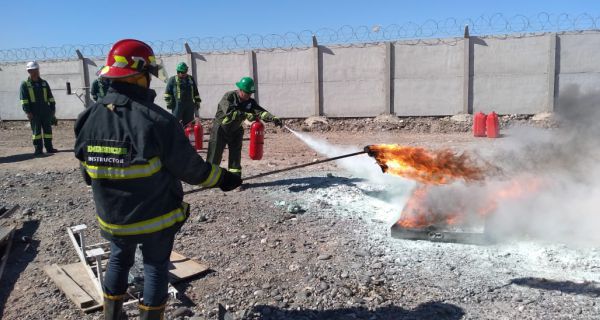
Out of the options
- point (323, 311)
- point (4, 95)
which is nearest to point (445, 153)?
point (323, 311)

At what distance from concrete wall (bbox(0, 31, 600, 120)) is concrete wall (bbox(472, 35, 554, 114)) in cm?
3

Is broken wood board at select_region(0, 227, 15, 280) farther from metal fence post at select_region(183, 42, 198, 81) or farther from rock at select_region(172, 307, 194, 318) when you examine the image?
metal fence post at select_region(183, 42, 198, 81)

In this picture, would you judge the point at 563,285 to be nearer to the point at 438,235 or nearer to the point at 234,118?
the point at 438,235

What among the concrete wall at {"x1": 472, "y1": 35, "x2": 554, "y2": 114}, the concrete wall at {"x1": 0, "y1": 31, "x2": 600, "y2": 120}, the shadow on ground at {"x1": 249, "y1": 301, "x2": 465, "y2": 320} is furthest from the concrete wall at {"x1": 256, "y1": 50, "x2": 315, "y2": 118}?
the shadow on ground at {"x1": 249, "y1": 301, "x2": 465, "y2": 320}

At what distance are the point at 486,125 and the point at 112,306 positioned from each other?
1202 centimetres

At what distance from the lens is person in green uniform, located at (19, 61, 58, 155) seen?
Answer: 1048 centimetres

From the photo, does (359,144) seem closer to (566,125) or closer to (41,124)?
(566,125)

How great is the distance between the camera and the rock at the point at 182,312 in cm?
357

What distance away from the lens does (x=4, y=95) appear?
1938 centimetres

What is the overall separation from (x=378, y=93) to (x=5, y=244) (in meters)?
12.2

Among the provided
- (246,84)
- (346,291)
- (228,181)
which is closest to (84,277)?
(228,181)

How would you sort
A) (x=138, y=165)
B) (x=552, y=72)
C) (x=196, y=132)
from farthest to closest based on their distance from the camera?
(x=552, y=72), (x=196, y=132), (x=138, y=165)

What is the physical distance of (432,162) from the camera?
190 inches

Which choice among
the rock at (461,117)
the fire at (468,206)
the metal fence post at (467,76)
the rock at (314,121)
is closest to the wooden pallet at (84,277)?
the fire at (468,206)
